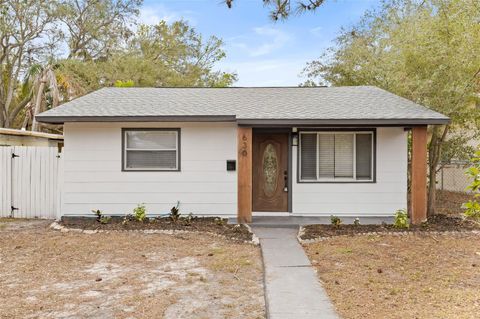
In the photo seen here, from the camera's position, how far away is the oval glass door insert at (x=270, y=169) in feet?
30.5

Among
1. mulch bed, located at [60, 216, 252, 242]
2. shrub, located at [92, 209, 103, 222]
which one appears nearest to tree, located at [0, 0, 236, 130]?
shrub, located at [92, 209, 103, 222]

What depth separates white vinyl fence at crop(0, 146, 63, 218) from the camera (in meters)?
9.27

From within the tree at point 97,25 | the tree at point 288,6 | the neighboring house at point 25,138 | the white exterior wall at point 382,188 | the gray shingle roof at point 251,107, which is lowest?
the white exterior wall at point 382,188

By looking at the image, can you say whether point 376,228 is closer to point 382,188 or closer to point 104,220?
point 382,188

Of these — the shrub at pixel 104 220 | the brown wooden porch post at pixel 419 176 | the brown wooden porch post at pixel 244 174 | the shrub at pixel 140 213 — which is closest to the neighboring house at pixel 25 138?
the shrub at pixel 104 220

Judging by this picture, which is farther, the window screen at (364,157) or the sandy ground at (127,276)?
the window screen at (364,157)

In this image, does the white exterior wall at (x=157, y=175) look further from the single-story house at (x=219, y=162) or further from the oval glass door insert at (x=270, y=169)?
the oval glass door insert at (x=270, y=169)

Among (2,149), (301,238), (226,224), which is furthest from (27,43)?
(301,238)

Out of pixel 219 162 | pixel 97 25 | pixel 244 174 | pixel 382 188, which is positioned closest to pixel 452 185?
pixel 382 188

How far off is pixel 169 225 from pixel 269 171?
9.01 feet

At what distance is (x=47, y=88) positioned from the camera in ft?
52.8

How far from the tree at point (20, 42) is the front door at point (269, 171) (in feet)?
52.9

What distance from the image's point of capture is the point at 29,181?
30.6 ft

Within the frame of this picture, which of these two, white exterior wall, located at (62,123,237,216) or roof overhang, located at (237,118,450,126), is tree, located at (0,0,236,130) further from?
roof overhang, located at (237,118,450,126)
